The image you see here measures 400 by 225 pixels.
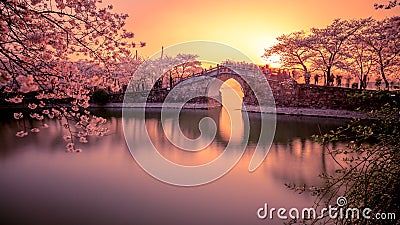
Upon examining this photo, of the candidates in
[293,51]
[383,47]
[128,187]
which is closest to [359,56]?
[383,47]

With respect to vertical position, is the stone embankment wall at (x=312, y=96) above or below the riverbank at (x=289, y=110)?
above

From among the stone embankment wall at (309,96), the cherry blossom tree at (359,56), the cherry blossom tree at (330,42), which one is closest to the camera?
the stone embankment wall at (309,96)

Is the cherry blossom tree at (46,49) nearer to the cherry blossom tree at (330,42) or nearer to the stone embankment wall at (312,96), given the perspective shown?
the stone embankment wall at (312,96)

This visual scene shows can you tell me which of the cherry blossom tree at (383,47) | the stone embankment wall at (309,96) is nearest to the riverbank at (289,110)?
the stone embankment wall at (309,96)

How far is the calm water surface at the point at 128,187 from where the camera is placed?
4863 mm

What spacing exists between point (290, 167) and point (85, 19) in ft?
20.6

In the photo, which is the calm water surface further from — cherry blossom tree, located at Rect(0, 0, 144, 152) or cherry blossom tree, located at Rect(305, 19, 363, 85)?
cherry blossom tree, located at Rect(305, 19, 363, 85)

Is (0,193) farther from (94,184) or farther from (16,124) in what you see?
(16,124)

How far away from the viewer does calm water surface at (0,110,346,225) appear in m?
4.86

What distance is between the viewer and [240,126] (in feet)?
51.0

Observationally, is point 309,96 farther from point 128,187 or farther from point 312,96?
point 128,187

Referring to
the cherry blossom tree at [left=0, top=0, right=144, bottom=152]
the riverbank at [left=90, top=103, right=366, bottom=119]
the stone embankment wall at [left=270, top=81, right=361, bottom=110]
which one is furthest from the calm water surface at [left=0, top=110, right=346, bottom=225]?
the stone embankment wall at [left=270, top=81, right=361, bottom=110]

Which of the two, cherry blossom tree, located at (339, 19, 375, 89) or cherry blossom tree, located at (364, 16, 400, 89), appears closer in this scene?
cherry blossom tree, located at (364, 16, 400, 89)

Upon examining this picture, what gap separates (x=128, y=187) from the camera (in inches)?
250
